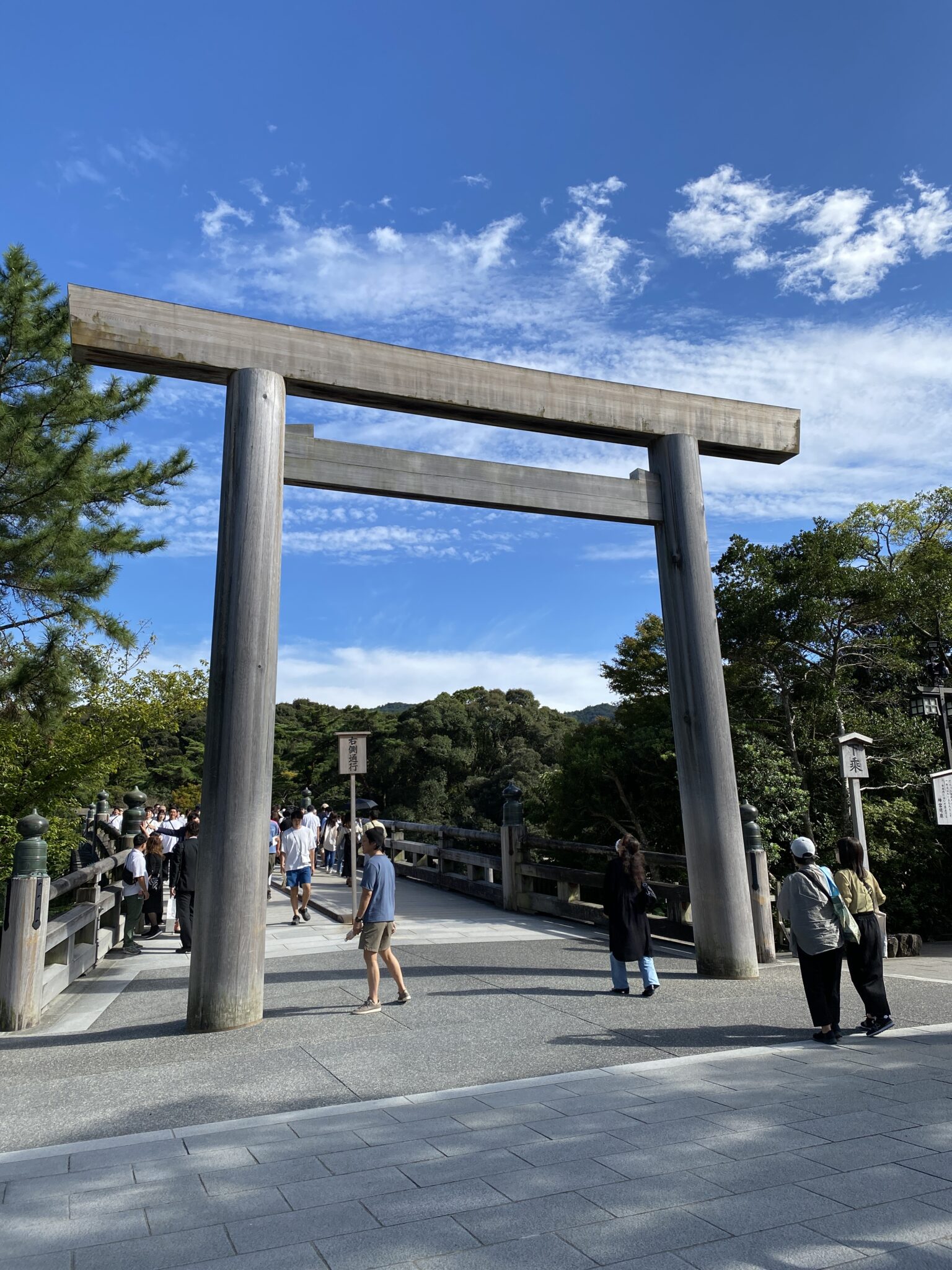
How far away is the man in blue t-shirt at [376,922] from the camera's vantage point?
271 inches

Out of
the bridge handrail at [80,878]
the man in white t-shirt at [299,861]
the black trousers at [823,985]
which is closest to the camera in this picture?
the black trousers at [823,985]

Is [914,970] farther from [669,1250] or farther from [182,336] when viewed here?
[182,336]

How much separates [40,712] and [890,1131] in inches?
487

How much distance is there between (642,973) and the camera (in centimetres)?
735

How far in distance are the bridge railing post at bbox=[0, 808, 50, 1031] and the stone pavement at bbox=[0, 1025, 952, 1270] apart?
3112mm

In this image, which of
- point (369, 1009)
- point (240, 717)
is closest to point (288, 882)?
point (369, 1009)

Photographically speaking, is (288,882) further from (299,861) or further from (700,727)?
(700,727)

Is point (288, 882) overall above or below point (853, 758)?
below

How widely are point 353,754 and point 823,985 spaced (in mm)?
7998

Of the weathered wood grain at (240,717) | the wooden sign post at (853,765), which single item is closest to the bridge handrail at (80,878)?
the weathered wood grain at (240,717)

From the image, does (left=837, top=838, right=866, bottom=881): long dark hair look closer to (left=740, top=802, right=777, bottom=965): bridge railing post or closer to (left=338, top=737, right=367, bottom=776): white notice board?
(left=740, top=802, right=777, bottom=965): bridge railing post

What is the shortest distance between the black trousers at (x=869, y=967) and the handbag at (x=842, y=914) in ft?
0.29

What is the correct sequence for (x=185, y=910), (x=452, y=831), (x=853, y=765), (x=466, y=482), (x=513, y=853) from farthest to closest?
(x=452, y=831) → (x=513, y=853) → (x=853, y=765) → (x=185, y=910) → (x=466, y=482)

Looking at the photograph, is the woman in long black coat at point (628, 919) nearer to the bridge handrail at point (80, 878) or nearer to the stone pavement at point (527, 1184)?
the stone pavement at point (527, 1184)
